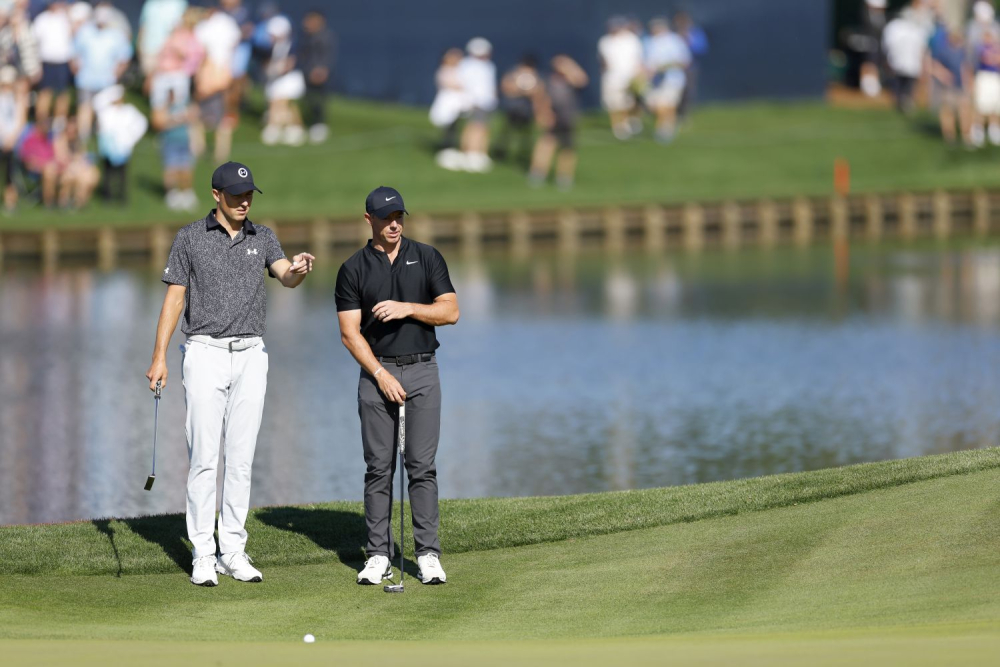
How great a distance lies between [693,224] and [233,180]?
1159 inches

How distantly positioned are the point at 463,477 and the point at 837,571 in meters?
6.80

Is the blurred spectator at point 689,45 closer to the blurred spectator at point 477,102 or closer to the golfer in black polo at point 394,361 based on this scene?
the blurred spectator at point 477,102

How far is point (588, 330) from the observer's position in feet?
79.7

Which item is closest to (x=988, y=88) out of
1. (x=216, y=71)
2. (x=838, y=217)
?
(x=838, y=217)

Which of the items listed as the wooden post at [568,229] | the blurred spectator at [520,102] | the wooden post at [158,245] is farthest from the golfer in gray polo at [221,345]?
the blurred spectator at [520,102]

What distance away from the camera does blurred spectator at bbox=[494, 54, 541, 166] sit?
122 ft

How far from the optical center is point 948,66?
41906 millimetres

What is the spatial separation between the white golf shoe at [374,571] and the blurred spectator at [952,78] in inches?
1398

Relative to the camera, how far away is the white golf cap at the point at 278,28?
37781 millimetres

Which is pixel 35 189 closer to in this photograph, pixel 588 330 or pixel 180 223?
pixel 180 223

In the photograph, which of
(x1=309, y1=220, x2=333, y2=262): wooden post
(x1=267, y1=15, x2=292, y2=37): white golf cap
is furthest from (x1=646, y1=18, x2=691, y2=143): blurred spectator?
(x1=309, y1=220, x2=333, y2=262): wooden post

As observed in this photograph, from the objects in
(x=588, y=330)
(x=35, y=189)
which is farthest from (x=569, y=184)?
(x=588, y=330)

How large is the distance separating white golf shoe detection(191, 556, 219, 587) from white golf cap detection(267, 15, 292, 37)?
3017 cm

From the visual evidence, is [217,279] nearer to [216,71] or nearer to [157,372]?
[157,372]
